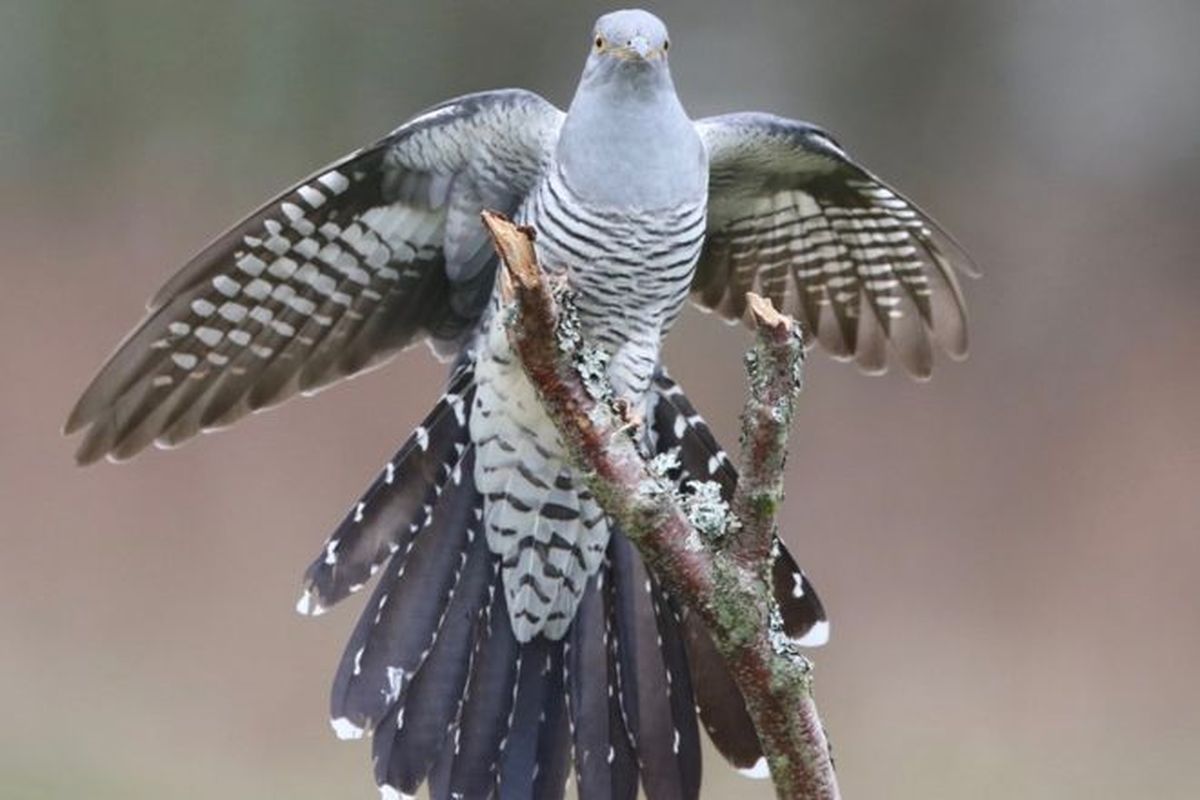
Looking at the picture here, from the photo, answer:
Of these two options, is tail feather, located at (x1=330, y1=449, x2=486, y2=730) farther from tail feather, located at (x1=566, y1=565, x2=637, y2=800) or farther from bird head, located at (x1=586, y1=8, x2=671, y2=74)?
bird head, located at (x1=586, y1=8, x2=671, y2=74)

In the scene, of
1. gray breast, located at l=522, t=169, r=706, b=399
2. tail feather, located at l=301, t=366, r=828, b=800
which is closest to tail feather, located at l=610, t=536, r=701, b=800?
tail feather, located at l=301, t=366, r=828, b=800

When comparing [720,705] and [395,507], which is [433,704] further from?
[720,705]

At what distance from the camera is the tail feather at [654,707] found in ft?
10.5

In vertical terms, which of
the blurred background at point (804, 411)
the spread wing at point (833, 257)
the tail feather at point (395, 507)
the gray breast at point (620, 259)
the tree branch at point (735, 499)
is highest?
the blurred background at point (804, 411)

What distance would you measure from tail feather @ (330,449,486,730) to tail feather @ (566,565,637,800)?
7.8 inches

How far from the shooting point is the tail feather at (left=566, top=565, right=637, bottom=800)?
3209 mm

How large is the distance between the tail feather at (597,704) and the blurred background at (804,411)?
1.88 meters

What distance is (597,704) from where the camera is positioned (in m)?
3.28

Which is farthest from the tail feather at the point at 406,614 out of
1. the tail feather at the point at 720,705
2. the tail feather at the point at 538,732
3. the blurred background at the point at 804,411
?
the blurred background at the point at 804,411

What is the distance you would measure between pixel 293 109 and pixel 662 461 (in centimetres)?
559

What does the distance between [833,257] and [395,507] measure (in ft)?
2.78

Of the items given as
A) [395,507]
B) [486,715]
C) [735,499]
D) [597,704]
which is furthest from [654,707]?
[735,499]

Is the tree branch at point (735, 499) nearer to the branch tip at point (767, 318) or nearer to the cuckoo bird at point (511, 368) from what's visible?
the branch tip at point (767, 318)

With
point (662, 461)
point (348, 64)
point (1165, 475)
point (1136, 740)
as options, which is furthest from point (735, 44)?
point (662, 461)
